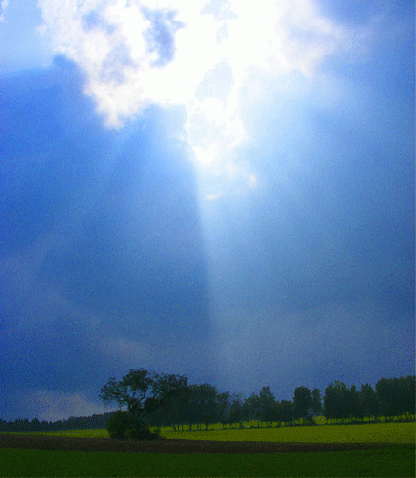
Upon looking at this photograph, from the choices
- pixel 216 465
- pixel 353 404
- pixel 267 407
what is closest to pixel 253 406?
pixel 267 407

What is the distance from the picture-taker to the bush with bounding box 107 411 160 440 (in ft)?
179

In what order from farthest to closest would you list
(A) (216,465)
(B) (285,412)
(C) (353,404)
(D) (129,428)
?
(B) (285,412) → (C) (353,404) → (D) (129,428) → (A) (216,465)

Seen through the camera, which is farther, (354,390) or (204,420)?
(354,390)

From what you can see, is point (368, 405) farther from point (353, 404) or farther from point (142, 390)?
point (142, 390)

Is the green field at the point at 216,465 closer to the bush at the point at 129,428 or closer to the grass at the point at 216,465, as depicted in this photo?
the grass at the point at 216,465

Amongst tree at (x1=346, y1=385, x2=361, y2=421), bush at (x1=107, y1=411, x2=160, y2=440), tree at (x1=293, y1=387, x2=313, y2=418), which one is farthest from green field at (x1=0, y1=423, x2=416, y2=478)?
tree at (x1=293, y1=387, x2=313, y2=418)

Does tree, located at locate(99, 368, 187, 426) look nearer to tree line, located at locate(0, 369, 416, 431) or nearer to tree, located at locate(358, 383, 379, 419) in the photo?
tree line, located at locate(0, 369, 416, 431)

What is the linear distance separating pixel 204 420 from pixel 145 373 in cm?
6713

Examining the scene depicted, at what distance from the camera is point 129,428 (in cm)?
5475

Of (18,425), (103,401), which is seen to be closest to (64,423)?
(18,425)

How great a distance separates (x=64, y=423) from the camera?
13462 centimetres

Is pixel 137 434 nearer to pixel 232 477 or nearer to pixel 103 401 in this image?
pixel 103 401

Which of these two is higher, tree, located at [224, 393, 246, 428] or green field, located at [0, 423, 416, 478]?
green field, located at [0, 423, 416, 478]

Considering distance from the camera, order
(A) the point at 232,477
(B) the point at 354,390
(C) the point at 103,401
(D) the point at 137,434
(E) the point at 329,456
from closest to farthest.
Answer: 1. (A) the point at 232,477
2. (E) the point at 329,456
3. (D) the point at 137,434
4. (C) the point at 103,401
5. (B) the point at 354,390
